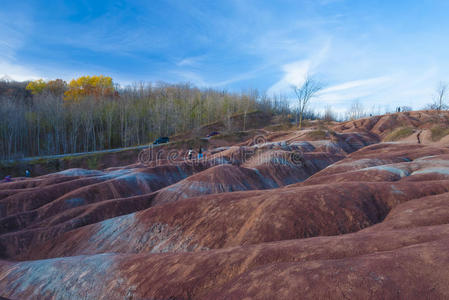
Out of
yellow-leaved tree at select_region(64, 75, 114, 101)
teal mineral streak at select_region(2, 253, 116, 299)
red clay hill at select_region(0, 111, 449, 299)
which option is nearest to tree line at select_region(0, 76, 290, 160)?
yellow-leaved tree at select_region(64, 75, 114, 101)

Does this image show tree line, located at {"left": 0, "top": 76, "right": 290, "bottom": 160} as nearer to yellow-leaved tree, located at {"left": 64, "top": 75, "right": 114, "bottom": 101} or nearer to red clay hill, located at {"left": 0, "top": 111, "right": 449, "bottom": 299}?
yellow-leaved tree, located at {"left": 64, "top": 75, "right": 114, "bottom": 101}

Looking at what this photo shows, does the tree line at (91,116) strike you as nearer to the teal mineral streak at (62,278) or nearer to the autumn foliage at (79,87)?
the autumn foliage at (79,87)

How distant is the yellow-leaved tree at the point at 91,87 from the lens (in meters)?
82.8

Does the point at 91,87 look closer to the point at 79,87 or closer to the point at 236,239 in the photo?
the point at 79,87

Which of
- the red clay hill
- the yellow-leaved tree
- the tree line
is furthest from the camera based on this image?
the yellow-leaved tree

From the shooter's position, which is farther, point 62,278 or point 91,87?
point 91,87

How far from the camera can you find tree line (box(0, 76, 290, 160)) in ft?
191

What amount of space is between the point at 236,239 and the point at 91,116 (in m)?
61.8

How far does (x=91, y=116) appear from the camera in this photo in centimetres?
6091

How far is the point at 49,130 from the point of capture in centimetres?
6278

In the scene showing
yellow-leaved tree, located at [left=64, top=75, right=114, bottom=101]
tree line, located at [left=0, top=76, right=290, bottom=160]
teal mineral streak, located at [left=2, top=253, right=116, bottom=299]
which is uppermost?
yellow-leaved tree, located at [left=64, top=75, right=114, bottom=101]

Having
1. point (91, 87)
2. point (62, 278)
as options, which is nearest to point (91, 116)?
point (91, 87)

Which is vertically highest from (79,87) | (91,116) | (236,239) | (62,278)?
(79,87)

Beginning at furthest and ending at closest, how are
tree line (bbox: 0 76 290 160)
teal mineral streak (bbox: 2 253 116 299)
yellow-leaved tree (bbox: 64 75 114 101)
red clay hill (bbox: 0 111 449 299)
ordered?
yellow-leaved tree (bbox: 64 75 114 101) → tree line (bbox: 0 76 290 160) → teal mineral streak (bbox: 2 253 116 299) → red clay hill (bbox: 0 111 449 299)
